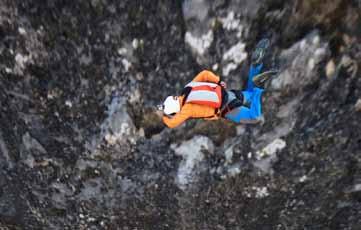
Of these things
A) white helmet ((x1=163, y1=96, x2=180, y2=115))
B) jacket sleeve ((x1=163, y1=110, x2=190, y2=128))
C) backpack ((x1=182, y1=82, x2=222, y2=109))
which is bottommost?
jacket sleeve ((x1=163, y1=110, x2=190, y2=128))

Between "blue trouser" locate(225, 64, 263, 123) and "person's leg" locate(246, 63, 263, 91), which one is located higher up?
"person's leg" locate(246, 63, 263, 91)

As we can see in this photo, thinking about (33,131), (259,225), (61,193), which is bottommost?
(259,225)

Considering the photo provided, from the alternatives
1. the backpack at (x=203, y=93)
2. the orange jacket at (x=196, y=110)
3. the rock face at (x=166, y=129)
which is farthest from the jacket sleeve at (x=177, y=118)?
the rock face at (x=166, y=129)

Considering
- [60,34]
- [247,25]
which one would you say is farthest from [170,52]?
[60,34]

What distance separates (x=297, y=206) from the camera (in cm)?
737

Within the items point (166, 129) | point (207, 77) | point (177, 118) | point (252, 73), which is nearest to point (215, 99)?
point (207, 77)

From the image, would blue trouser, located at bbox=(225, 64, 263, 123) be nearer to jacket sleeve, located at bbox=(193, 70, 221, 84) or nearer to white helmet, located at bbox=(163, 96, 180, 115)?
jacket sleeve, located at bbox=(193, 70, 221, 84)

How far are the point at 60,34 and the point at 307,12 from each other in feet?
10.8

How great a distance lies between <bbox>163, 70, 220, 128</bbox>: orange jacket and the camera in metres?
5.62

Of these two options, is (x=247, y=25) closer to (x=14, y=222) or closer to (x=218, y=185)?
(x=218, y=185)

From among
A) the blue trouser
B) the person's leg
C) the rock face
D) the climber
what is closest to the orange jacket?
the climber

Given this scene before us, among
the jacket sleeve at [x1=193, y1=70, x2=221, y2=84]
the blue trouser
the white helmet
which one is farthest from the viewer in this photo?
the blue trouser

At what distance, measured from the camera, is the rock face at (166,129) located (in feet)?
18.4

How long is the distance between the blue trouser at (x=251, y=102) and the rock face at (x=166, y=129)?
0.62 feet
